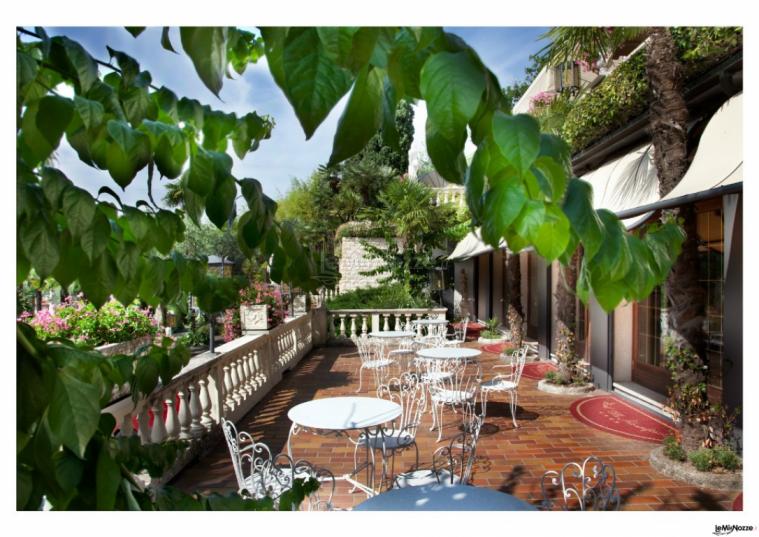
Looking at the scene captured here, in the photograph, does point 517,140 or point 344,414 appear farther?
point 344,414

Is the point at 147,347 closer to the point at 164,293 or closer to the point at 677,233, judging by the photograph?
the point at 164,293

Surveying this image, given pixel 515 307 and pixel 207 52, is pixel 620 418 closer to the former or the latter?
pixel 515 307

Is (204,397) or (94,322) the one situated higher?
(94,322)

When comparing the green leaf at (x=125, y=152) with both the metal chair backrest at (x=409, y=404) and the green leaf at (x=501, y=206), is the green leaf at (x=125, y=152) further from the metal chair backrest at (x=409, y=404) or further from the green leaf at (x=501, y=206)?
the metal chair backrest at (x=409, y=404)

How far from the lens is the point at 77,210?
2.47 ft

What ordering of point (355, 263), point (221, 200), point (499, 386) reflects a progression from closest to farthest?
point (221, 200), point (499, 386), point (355, 263)

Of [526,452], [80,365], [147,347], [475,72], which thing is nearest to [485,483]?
[526,452]

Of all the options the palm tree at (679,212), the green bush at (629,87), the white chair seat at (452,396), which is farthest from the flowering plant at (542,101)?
the white chair seat at (452,396)

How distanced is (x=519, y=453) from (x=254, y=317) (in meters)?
4.01

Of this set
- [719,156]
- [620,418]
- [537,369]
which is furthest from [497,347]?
[719,156]

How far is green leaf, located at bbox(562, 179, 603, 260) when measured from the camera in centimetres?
51

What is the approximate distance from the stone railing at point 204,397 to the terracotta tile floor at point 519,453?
205 mm

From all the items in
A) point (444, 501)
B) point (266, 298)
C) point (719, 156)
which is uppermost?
point (719, 156)

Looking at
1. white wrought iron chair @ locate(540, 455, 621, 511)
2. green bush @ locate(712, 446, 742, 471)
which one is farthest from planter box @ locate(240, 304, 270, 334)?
green bush @ locate(712, 446, 742, 471)
